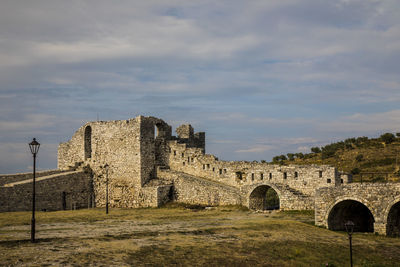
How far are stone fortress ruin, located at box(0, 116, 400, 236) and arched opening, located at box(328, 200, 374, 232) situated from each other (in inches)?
2.7

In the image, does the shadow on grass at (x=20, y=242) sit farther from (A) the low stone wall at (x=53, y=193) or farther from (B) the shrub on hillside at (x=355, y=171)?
(B) the shrub on hillside at (x=355, y=171)

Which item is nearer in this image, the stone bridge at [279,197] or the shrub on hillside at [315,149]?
the stone bridge at [279,197]

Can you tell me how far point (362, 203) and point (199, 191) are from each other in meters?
15.7

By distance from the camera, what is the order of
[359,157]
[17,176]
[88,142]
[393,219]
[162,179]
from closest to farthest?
[393,219] → [162,179] → [17,176] → [88,142] → [359,157]

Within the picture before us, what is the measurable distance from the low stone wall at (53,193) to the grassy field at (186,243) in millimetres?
5856

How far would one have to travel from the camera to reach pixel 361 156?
203 feet

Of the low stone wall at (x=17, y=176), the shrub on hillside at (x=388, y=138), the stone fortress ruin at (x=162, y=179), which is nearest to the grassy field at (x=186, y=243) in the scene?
the stone fortress ruin at (x=162, y=179)

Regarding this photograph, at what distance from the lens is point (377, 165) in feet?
187

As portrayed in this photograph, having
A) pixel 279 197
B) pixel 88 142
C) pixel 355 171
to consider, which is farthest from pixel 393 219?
pixel 88 142

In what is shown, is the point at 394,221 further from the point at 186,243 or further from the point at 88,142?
the point at 88,142

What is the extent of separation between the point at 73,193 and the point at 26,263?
2916 centimetres

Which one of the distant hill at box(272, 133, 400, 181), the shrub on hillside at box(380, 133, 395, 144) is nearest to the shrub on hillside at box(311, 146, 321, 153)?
the distant hill at box(272, 133, 400, 181)

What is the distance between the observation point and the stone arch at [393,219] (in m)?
27.0

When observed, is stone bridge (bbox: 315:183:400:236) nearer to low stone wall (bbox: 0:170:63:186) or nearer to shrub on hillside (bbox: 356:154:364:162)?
low stone wall (bbox: 0:170:63:186)
